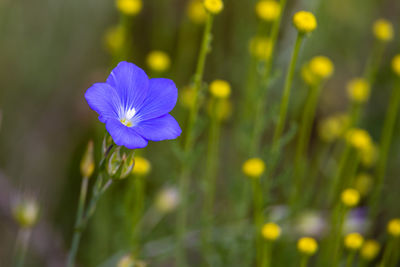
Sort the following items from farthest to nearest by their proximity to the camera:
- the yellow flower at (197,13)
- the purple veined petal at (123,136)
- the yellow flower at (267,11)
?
the yellow flower at (197,13)
the yellow flower at (267,11)
the purple veined petal at (123,136)

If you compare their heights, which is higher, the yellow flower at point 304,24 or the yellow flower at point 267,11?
the yellow flower at point 267,11

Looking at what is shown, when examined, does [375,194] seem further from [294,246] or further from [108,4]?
[108,4]

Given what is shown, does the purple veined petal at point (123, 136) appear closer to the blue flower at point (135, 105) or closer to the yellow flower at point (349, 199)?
the blue flower at point (135, 105)

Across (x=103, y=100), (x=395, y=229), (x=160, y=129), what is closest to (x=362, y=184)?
(x=395, y=229)

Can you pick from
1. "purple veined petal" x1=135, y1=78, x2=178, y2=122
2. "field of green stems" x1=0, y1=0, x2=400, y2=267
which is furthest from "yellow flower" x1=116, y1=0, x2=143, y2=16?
"purple veined petal" x1=135, y1=78, x2=178, y2=122

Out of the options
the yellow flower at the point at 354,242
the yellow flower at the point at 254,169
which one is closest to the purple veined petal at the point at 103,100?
the yellow flower at the point at 254,169

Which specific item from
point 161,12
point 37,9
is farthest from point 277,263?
point 37,9

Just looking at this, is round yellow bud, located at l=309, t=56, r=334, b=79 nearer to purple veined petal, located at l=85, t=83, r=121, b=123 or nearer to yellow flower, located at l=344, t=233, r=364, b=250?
yellow flower, located at l=344, t=233, r=364, b=250
